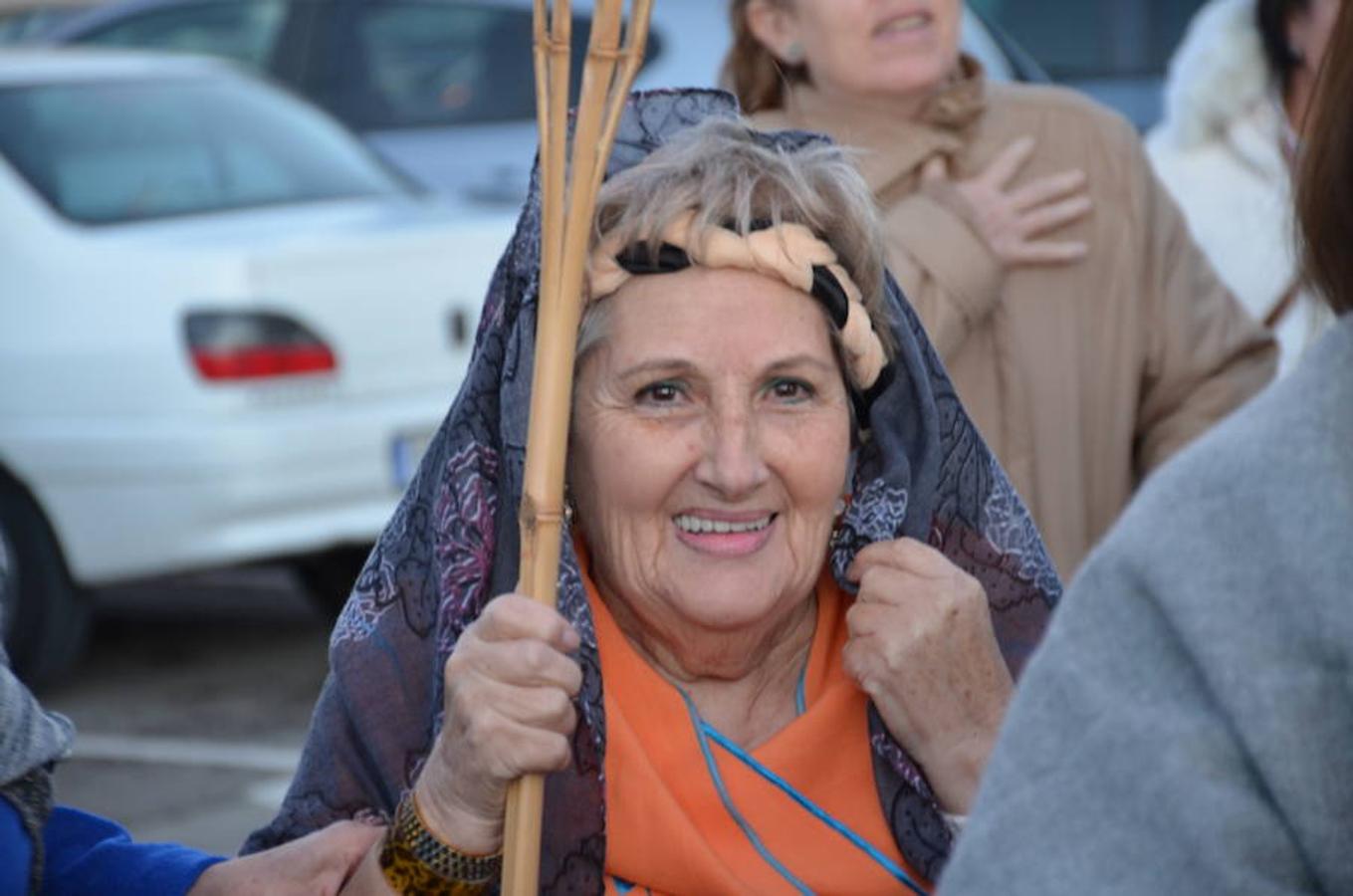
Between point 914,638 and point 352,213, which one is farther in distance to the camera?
point 352,213

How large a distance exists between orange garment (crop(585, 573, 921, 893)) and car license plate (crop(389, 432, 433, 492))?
4177 mm

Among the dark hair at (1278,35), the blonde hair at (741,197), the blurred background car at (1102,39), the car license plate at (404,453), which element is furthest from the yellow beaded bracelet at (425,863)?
the blurred background car at (1102,39)

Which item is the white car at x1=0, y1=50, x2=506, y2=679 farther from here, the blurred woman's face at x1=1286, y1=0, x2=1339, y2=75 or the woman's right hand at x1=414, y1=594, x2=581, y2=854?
the woman's right hand at x1=414, y1=594, x2=581, y2=854

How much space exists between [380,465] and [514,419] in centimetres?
434

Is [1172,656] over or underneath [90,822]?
over

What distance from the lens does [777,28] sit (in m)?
3.72

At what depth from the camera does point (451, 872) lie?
2.32 metres

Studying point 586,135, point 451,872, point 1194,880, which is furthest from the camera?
point 451,872

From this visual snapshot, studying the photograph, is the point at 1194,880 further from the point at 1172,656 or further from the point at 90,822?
the point at 90,822

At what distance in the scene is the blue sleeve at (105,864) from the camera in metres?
2.55

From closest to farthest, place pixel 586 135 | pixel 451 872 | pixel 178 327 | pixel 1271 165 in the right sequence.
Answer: pixel 586 135 → pixel 451 872 → pixel 1271 165 → pixel 178 327

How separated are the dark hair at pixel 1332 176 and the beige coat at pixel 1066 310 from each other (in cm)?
216

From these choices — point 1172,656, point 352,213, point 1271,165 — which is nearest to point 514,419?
point 1172,656

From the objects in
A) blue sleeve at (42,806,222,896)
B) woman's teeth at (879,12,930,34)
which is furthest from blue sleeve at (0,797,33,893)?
woman's teeth at (879,12,930,34)
